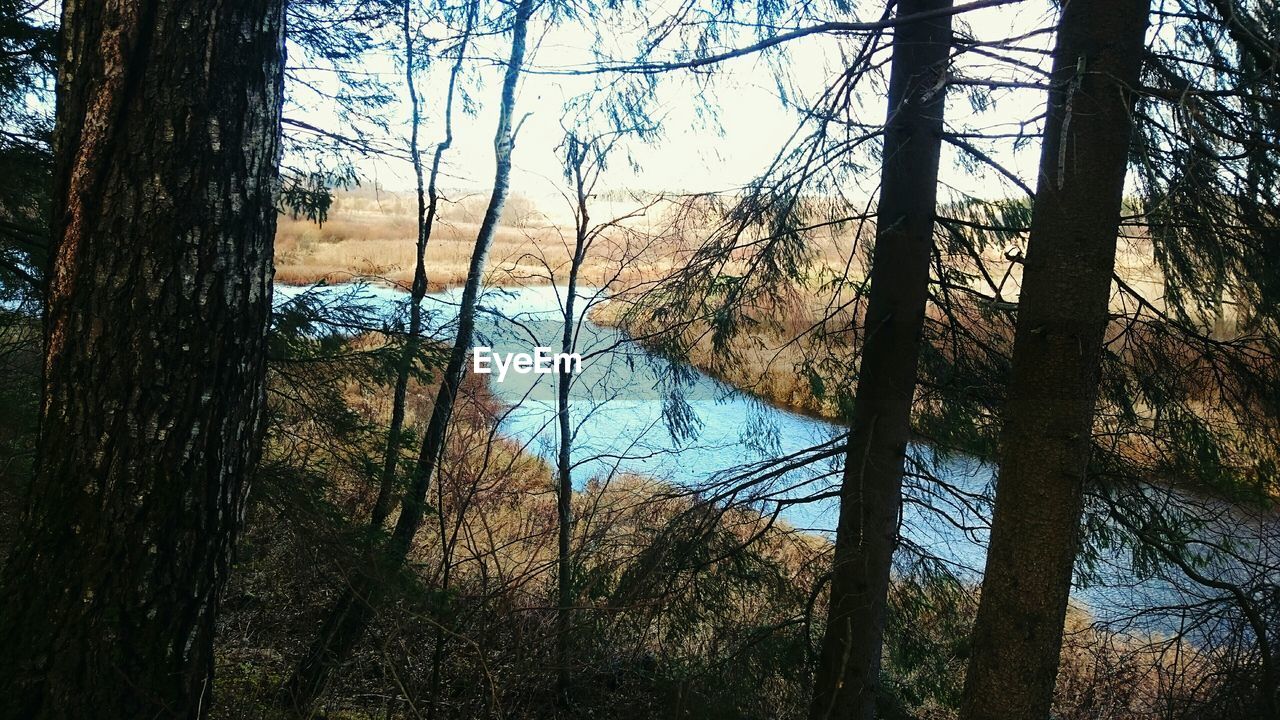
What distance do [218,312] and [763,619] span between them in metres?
3.62

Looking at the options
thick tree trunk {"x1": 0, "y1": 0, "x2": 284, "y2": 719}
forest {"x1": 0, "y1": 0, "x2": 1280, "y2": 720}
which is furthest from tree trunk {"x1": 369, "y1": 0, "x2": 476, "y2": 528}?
thick tree trunk {"x1": 0, "y1": 0, "x2": 284, "y2": 719}

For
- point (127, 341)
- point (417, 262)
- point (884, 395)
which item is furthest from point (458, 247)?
point (127, 341)

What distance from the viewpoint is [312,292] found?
4715 mm

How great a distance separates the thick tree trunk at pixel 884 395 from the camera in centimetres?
396

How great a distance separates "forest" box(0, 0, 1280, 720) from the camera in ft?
7.48

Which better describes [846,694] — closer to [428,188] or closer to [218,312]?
[218,312]

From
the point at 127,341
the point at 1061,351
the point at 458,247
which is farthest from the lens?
the point at 458,247

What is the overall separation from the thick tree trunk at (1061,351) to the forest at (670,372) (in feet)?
0.04

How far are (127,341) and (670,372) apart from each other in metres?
2.87

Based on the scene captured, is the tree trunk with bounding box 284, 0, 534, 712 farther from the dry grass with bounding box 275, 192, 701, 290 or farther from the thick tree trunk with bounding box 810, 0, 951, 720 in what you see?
the thick tree trunk with bounding box 810, 0, 951, 720

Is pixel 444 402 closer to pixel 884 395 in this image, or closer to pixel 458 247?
pixel 884 395

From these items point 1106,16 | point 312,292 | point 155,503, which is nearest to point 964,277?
point 1106,16

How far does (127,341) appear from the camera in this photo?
226 centimetres

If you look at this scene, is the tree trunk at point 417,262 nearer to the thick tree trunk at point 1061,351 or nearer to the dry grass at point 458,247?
the dry grass at point 458,247
